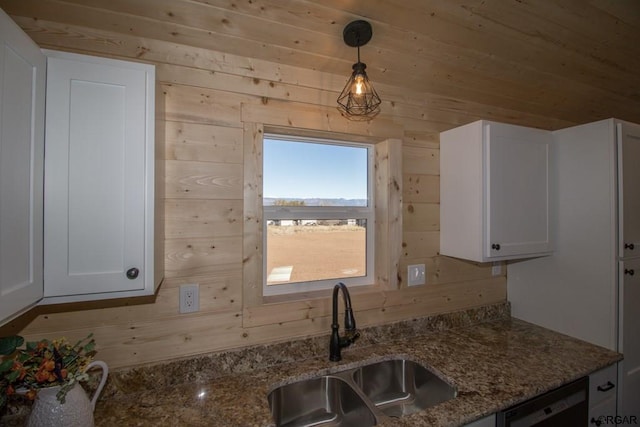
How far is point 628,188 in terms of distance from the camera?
57.8 inches

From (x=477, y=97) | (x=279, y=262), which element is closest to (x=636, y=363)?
(x=477, y=97)

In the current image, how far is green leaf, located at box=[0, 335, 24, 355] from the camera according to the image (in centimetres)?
77

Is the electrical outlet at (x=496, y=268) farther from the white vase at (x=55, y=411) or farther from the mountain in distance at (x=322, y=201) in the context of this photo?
the white vase at (x=55, y=411)

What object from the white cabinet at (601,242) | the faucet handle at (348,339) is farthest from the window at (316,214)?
the white cabinet at (601,242)

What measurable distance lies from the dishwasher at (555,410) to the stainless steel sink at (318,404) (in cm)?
56

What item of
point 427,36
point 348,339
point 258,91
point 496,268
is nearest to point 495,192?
point 496,268

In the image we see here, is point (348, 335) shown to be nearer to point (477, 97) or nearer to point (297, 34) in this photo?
point (297, 34)

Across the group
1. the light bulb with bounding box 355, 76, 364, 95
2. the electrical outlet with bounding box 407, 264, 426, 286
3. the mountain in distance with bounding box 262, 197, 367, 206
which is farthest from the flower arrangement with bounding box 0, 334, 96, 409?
the electrical outlet with bounding box 407, 264, 426, 286

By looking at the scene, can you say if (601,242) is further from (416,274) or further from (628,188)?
(416,274)

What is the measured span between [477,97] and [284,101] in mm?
1240

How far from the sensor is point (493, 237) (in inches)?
58.0

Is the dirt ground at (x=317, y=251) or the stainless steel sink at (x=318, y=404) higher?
the dirt ground at (x=317, y=251)

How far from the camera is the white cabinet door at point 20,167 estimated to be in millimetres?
698

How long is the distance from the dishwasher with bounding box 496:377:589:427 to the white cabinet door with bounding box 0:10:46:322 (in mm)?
1606
